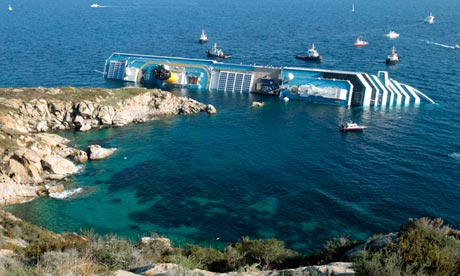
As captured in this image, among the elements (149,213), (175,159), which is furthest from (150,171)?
(149,213)

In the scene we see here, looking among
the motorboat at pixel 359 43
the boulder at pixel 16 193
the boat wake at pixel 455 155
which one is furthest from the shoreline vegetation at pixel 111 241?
the motorboat at pixel 359 43

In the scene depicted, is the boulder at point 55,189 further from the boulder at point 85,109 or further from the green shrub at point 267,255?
the green shrub at point 267,255

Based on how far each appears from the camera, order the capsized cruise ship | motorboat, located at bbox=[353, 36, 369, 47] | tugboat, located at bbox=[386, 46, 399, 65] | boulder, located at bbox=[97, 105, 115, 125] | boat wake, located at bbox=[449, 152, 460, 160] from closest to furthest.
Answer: boat wake, located at bbox=[449, 152, 460, 160] < boulder, located at bbox=[97, 105, 115, 125] < the capsized cruise ship < tugboat, located at bbox=[386, 46, 399, 65] < motorboat, located at bbox=[353, 36, 369, 47]

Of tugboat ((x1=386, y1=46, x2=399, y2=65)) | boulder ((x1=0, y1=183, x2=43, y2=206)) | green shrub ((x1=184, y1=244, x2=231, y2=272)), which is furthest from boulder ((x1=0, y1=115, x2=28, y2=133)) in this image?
tugboat ((x1=386, y1=46, x2=399, y2=65))

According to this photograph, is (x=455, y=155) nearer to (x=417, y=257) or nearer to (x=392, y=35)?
(x=417, y=257)

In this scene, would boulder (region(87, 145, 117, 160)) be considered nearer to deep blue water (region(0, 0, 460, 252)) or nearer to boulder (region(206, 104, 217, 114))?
deep blue water (region(0, 0, 460, 252))

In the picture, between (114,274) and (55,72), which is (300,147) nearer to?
(114,274)
